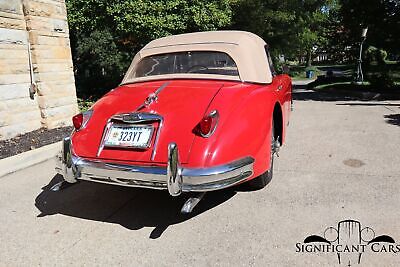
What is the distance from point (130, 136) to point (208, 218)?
1048mm

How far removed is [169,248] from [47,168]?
285 cm

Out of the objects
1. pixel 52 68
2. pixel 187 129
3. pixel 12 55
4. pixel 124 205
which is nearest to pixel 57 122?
pixel 52 68

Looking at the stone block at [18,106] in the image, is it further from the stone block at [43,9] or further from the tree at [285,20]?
the tree at [285,20]

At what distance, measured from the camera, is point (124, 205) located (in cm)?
372

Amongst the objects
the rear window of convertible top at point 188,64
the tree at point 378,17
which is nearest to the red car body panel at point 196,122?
the rear window of convertible top at point 188,64

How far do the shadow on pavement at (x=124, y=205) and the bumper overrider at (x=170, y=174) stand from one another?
473 millimetres

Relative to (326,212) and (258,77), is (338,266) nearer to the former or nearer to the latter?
(326,212)

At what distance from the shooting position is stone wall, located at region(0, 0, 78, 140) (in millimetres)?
6020

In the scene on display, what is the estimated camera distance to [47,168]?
497 centimetres

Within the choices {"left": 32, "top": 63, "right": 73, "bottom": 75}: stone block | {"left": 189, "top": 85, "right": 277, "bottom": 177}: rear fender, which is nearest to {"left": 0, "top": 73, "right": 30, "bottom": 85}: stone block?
{"left": 32, "top": 63, "right": 73, "bottom": 75}: stone block

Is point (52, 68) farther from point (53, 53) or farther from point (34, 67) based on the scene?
point (34, 67)

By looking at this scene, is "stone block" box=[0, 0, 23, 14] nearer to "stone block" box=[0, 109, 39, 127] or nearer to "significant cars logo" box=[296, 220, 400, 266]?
"stone block" box=[0, 109, 39, 127]

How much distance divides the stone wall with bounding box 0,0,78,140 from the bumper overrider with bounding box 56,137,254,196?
3.59m

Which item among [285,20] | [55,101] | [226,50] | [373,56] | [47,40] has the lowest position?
[55,101]
